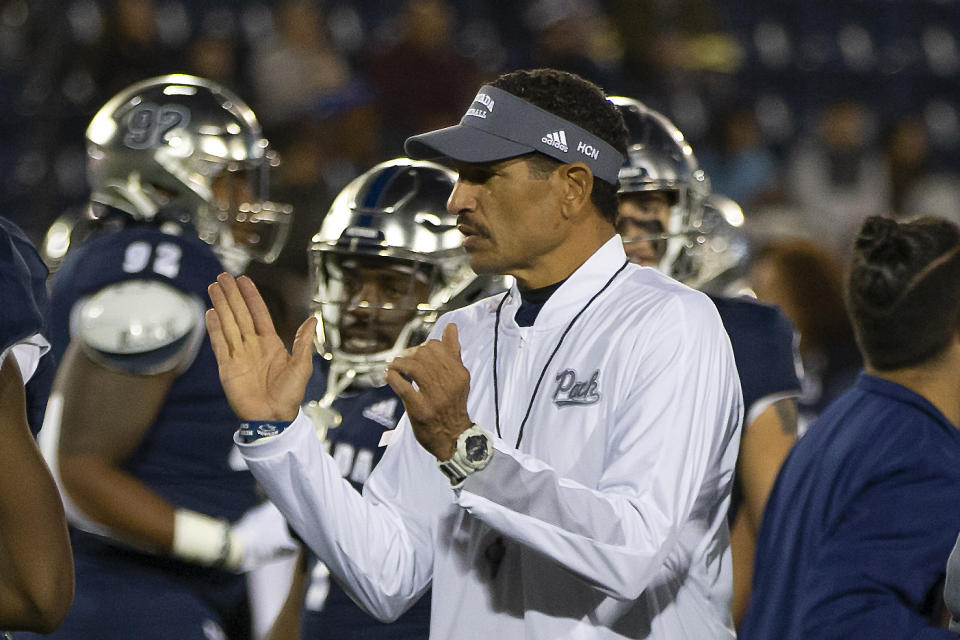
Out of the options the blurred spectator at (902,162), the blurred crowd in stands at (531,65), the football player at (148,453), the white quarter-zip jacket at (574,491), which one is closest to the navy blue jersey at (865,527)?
the white quarter-zip jacket at (574,491)

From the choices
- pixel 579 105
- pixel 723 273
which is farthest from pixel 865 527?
pixel 723 273

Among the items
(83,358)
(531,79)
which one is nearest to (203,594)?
(83,358)

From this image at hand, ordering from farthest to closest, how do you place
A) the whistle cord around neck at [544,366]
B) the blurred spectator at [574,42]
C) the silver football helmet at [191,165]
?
the blurred spectator at [574,42], the silver football helmet at [191,165], the whistle cord around neck at [544,366]

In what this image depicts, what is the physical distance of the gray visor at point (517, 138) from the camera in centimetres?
240

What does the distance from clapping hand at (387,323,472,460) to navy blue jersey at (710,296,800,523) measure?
120 cm

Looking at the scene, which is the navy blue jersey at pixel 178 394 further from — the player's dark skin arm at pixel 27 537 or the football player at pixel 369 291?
the player's dark skin arm at pixel 27 537

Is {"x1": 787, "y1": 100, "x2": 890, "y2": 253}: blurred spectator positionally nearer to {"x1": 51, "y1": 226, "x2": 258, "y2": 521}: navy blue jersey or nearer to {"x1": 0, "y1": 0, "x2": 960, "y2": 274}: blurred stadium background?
{"x1": 0, "y1": 0, "x2": 960, "y2": 274}: blurred stadium background

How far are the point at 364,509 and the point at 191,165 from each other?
1875 mm

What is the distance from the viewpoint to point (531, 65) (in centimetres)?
927

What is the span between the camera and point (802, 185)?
1001 centimetres

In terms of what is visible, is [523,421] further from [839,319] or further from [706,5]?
[706,5]

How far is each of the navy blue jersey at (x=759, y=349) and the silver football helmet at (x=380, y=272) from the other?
796mm

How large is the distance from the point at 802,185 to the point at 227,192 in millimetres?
6716

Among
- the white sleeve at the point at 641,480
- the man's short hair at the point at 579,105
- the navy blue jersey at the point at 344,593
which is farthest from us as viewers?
the navy blue jersey at the point at 344,593
